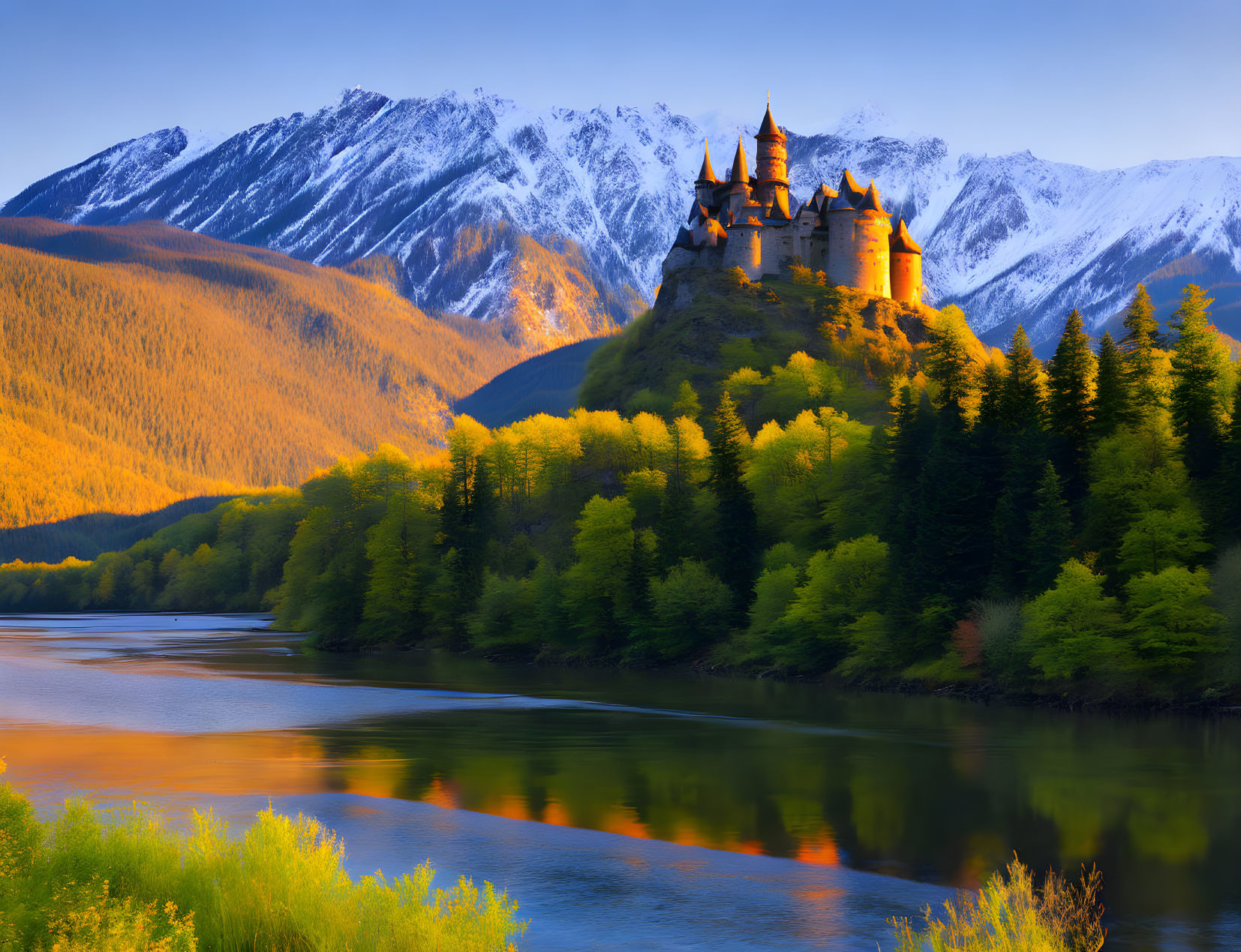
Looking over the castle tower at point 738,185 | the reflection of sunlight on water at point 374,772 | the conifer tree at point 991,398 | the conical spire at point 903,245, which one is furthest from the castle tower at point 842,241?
the reflection of sunlight on water at point 374,772

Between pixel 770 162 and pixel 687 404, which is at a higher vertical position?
pixel 770 162

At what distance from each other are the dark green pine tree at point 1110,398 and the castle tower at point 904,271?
251 feet

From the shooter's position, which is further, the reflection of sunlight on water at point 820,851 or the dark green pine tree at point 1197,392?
the dark green pine tree at point 1197,392

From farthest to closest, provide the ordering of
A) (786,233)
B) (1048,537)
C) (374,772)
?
(786,233) → (1048,537) → (374,772)

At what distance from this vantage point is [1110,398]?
70.6 meters

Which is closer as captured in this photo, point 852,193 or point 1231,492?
point 1231,492

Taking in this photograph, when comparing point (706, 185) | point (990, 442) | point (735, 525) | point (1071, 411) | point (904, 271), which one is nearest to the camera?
point (1071, 411)

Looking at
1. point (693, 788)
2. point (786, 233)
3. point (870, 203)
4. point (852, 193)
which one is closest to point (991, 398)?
point (693, 788)

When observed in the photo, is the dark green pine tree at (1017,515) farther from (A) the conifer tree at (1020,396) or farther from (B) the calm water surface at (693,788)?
(B) the calm water surface at (693,788)

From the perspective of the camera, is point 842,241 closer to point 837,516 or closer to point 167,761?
point 837,516

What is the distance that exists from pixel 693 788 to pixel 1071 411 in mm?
41809

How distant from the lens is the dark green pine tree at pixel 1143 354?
230ft

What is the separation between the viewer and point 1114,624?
60.0 metres

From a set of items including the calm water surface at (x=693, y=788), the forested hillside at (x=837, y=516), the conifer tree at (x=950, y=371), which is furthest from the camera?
the conifer tree at (x=950, y=371)
